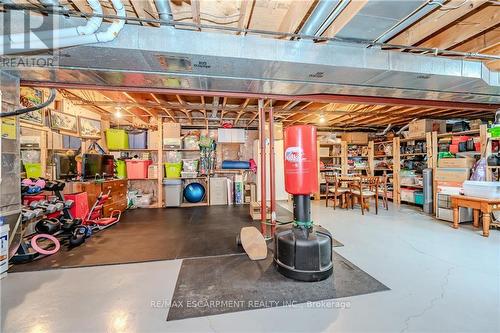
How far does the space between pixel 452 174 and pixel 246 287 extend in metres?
4.94

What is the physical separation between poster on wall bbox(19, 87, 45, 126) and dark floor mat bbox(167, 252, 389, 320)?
3490mm

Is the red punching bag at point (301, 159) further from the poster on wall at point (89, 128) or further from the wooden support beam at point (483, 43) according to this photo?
the poster on wall at point (89, 128)

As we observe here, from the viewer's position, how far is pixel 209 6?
6.55ft

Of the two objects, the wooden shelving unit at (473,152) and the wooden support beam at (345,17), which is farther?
the wooden shelving unit at (473,152)

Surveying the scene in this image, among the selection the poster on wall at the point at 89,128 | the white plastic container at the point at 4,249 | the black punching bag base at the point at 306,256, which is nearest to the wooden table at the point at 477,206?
the black punching bag base at the point at 306,256

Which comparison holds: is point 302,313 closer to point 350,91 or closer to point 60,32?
point 350,91

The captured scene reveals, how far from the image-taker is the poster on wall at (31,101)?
3379 mm

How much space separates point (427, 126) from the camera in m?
5.45

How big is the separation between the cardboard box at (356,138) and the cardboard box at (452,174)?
2840 mm

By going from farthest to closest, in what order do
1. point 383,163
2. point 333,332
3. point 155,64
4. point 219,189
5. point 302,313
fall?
point 383,163, point 219,189, point 155,64, point 302,313, point 333,332

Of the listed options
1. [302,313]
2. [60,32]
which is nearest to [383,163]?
[302,313]

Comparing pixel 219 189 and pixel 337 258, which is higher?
pixel 219 189

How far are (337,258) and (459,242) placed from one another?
2071mm

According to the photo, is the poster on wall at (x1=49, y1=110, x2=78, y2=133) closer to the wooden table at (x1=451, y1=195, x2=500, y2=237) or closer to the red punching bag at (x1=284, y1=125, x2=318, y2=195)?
the red punching bag at (x1=284, y1=125, x2=318, y2=195)
